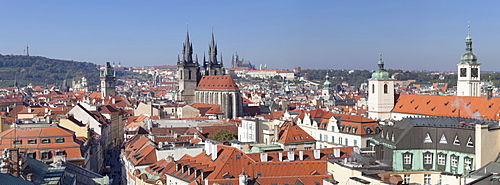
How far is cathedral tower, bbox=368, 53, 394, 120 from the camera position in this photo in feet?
323

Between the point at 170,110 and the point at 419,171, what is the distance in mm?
104650

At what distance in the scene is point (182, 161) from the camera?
2035 inches

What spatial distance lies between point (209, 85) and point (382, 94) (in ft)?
219

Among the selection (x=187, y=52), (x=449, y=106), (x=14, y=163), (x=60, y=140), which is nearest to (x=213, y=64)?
(x=187, y=52)

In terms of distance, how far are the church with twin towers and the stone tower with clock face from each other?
56681mm

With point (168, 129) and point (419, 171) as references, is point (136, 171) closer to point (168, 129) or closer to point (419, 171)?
point (419, 171)

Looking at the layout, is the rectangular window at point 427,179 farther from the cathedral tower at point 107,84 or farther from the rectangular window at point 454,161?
the cathedral tower at point 107,84

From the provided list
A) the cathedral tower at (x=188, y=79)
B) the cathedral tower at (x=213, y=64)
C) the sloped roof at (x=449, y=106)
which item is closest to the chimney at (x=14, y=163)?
the sloped roof at (x=449, y=106)

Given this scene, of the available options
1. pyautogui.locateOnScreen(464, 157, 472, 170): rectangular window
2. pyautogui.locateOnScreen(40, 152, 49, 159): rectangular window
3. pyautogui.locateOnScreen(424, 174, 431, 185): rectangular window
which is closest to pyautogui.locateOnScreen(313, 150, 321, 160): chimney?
pyautogui.locateOnScreen(424, 174, 431, 185): rectangular window

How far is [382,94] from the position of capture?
3883 inches

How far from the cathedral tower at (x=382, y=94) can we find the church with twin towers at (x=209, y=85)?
51.0 metres

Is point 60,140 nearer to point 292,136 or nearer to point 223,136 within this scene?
point 292,136

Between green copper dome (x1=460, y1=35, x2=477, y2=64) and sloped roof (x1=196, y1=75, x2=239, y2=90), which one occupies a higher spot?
green copper dome (x1=460, y1=35, x2=477, y2=64)

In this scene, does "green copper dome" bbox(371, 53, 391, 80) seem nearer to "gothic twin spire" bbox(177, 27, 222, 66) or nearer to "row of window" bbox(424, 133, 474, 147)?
"row of window" bbox(424, 133, 474, 147)
